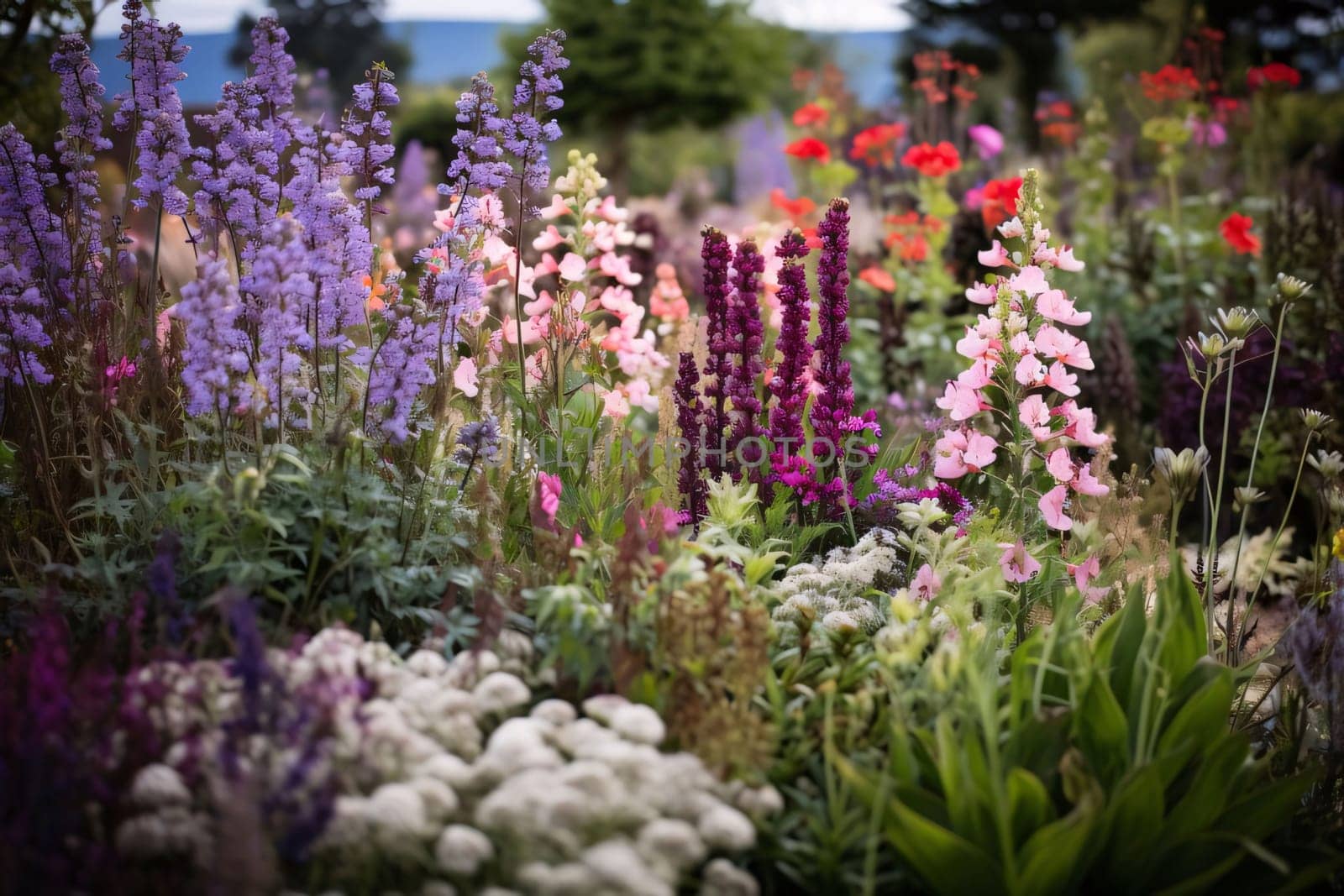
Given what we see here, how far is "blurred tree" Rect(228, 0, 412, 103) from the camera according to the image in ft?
103

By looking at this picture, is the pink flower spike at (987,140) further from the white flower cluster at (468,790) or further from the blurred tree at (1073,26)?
the blurred tree at (1073,26)

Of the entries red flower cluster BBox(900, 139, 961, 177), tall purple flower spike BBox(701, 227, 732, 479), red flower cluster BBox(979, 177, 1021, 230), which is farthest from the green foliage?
red flower cluster BBox(900, 139, 961, 177)

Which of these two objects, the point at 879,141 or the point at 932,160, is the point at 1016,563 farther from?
the point at 879,141

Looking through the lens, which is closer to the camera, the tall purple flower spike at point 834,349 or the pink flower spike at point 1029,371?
the pink flower spike at point 1029,371

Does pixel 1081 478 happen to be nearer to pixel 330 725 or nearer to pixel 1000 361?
pixel 1000 361

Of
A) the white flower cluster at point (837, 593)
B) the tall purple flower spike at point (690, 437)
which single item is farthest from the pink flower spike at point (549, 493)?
the white flower cluster at point (837, 593)

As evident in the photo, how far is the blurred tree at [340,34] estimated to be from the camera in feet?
103

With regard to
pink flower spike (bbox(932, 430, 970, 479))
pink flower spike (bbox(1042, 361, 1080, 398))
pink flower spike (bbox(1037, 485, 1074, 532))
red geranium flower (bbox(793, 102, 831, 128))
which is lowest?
pink flower spike (bbox(1037, 485, 1074, 532))

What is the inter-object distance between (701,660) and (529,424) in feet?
4.78

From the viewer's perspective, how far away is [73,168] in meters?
3.06

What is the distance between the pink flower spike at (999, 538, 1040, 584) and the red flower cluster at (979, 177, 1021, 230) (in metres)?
2.47

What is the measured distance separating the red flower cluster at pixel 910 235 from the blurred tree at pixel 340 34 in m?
27.5

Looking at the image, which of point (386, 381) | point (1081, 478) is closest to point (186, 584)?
point (386, 381)

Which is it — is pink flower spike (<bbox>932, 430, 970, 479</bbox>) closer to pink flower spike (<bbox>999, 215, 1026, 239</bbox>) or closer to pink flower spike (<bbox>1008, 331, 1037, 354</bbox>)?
pink flower spike (<bbox>1008, 331, 1037, 354</bbox>)
